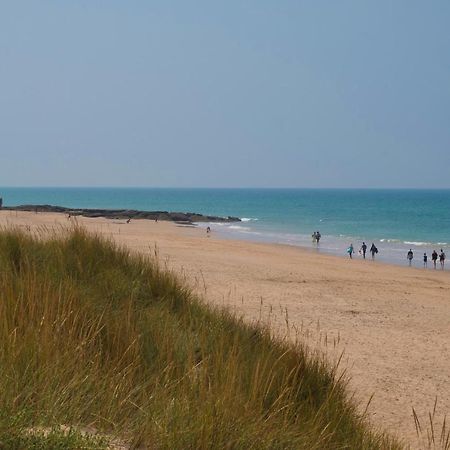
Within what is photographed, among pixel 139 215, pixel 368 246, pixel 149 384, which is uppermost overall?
pixel 149 384

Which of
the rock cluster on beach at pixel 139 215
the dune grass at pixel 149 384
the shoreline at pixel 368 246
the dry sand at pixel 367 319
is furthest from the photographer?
the rock cluster on beach at pixel 139 215

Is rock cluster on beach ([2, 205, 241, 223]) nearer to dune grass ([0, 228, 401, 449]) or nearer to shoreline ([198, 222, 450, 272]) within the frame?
shoreline ([198, 222, 450, 272])

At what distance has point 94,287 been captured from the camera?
245 inches

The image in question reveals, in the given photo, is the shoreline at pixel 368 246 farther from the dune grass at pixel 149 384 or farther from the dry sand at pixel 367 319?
the dune grass at pixel 149 384

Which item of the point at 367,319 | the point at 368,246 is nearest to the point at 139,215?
the point at 368,246

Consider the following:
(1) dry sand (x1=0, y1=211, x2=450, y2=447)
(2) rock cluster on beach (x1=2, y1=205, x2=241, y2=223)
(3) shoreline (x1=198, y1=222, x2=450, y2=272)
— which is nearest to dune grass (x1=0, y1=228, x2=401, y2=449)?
(1) dry sand (x1=0, y1=211, x2=450, y2=447)

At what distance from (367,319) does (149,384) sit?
9901 millimetres

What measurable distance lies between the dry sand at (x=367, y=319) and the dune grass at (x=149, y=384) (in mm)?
685

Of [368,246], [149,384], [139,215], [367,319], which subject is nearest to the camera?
[149,384]

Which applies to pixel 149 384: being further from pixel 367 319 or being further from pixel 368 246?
pixel 368 246

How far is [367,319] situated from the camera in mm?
13125

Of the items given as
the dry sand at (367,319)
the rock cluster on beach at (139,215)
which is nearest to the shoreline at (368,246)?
the dry sand at (367,319)

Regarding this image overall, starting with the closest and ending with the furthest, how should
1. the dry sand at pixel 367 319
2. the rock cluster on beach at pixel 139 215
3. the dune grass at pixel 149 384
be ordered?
the dune grass at pixel 149 384
the dry sand at pixel 367 319
the rock cluster on beach at pixel 139 215

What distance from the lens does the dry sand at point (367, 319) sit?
25.6 ft
